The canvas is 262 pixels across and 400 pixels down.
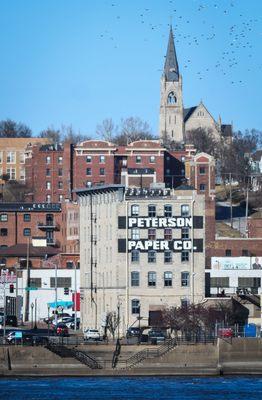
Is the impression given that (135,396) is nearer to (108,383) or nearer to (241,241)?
(108,383)

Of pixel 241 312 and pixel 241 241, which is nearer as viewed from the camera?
pixel 241 312

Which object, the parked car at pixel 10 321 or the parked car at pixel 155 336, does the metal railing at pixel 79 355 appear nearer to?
A: the parked car at pixel 155 336

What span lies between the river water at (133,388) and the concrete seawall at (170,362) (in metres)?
0.93

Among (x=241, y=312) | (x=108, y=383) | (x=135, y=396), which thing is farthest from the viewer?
(x=241, y=312)

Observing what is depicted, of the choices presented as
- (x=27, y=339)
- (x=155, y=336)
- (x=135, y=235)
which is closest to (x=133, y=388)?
(x=27, y=339)

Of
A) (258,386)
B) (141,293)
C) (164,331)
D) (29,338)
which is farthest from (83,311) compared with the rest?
(258,386)

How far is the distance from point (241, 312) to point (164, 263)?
7701mm

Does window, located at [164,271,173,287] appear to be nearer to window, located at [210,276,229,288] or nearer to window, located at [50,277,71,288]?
window, located at [210,276,229,288]

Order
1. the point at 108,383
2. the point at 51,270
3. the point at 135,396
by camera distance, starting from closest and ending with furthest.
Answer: the point at 135,396 → the point at 108,383 → the point at 51,270

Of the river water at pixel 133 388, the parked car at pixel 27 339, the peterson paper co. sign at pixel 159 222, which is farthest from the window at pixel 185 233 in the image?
the river water at pixel 133 388

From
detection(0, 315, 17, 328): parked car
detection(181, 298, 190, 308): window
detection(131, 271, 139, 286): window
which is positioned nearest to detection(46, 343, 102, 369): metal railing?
detection(181, 298, 190, 308): window

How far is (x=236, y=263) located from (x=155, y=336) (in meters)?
40.8

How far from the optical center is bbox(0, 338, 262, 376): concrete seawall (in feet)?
419

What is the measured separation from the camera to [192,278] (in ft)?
510
